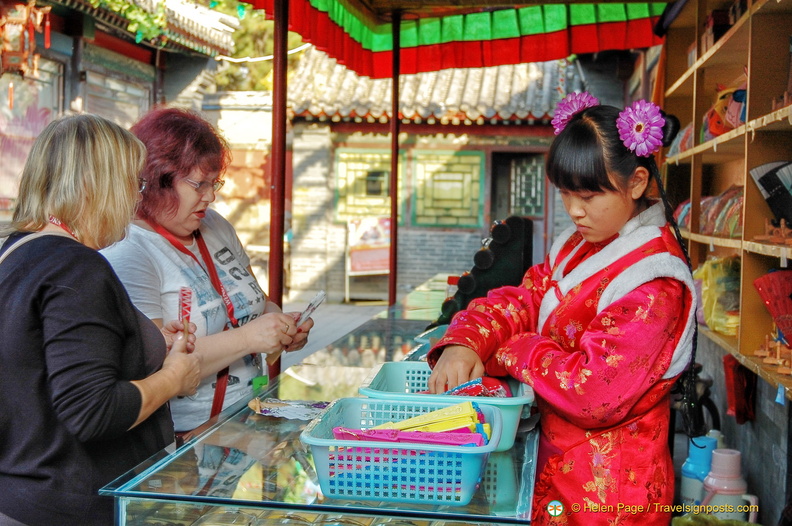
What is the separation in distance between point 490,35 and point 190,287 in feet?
11.0

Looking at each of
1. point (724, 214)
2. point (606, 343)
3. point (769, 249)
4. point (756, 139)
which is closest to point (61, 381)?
point (606, 343)

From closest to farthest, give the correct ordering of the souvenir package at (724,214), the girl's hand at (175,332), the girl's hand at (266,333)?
1. the girl's hand at (175,332)
2. the girl's hand at (266,333)
3. the souvenir package at (724,214)

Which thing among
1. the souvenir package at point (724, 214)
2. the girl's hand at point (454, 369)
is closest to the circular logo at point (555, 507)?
the girl's hand at point (454, 369)

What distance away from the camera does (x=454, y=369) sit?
1.72m

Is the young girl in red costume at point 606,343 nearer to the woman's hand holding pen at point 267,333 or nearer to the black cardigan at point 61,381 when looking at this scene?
the woman's hand holding pen at point 267,333

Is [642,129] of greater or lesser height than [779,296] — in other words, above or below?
above

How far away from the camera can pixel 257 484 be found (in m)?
1.44

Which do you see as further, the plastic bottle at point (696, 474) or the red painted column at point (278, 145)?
the plastic bottle at point (696, 474)

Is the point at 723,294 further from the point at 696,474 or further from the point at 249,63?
the point at 249,63

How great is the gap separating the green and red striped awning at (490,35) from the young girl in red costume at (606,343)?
271 centimetres

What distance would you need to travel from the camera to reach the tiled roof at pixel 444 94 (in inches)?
475

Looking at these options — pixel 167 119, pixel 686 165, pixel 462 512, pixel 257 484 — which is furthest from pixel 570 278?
pixel 686 165

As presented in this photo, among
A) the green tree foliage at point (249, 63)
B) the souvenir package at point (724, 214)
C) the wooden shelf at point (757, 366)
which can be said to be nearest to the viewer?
the wooden shelf at point (757, 366)

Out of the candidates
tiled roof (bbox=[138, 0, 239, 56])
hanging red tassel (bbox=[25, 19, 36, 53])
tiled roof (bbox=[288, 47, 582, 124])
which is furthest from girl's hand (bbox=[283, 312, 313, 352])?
tiled roof (bbox=[288, 47, 582, 124])
